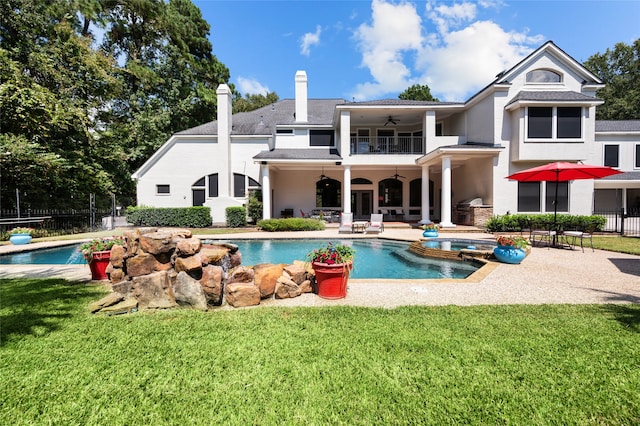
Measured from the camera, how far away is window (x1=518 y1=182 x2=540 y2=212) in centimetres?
1477

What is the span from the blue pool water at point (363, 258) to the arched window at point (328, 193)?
320 inches

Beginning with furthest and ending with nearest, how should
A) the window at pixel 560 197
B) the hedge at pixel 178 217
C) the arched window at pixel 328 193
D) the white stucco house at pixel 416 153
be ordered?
the arched window at pixel 328 193 → the hedge at pixel 178 217 → the window at pixel 560 197 → the white stucco house at pixel 416 153

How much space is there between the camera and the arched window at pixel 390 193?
20.8 metres

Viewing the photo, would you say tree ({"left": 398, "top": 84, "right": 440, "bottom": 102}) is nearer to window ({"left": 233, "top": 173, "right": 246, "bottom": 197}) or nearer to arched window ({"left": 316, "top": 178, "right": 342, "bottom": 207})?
arched window ({"left": 316, "top": 178, "right": 342, "bottom": 207})

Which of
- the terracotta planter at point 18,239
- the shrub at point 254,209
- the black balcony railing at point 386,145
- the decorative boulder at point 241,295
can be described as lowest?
the decorative boulder at point 241,295

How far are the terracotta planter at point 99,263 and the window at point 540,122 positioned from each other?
18.2 m

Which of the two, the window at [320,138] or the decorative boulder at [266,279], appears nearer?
the decorative boulder at [266,279]

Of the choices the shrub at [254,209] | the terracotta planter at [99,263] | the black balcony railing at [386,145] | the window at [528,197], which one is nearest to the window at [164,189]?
the shrub at [254,209]

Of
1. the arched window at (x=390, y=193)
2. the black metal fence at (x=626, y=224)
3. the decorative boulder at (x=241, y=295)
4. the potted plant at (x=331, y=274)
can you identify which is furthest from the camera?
the arched window at (x=390, y=193)

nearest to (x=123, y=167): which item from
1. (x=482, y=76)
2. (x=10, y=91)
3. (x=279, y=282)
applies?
(x=10, y=91)

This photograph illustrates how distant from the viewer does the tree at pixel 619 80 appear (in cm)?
2731

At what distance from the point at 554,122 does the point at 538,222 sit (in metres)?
5.33

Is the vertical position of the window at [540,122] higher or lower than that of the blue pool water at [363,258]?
higher

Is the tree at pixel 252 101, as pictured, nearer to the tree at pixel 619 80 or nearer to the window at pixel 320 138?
the window at pixel 320 138
